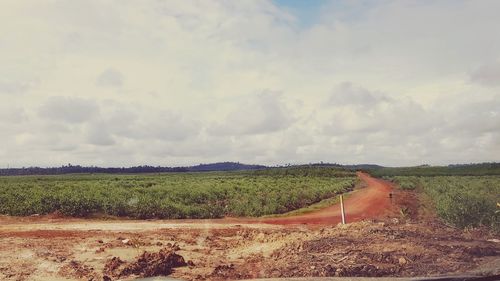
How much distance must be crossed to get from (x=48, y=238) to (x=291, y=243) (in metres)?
8.07

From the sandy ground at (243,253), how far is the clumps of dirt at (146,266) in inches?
0.8

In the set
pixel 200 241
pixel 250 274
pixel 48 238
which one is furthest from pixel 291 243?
pixel 48 238

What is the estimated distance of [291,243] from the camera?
38.1 feet

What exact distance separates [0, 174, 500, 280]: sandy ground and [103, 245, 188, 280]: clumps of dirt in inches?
0.8

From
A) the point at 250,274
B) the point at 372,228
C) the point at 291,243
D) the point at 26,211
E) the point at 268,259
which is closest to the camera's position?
the point at 250,274

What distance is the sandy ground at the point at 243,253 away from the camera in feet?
30.7

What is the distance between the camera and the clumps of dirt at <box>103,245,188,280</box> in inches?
382

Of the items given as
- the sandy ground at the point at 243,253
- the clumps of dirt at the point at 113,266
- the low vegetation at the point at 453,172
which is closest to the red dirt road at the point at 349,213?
the sandy ground at the point at 243,253

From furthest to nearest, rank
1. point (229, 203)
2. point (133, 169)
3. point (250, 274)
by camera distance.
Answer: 1. point (133, 169)
2. point (229, 203)
3. point (250, 274)

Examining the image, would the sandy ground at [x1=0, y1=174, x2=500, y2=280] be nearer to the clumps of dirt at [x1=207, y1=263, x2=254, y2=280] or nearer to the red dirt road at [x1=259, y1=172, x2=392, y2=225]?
the clumps of dirt at [x1=207, y1=263, x2=254, y2=280]

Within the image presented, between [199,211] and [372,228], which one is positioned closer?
[372,228]

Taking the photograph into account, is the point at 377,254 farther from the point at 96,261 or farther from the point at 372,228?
the point at 96,261

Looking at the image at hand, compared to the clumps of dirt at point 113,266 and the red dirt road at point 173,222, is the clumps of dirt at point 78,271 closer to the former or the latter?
the clumps of dirt at point 113,266

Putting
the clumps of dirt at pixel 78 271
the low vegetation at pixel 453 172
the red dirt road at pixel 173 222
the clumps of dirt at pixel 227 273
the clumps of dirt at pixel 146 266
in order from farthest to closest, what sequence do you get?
1. the low vegetation at pixel 453 172
2. the red dirt road at pixel 173 222
3. the clumps of dirt at pixel 78 271
4. the clumps of dirt at pixel 146 266
5. the clumps of dirt at pixel 227 273
